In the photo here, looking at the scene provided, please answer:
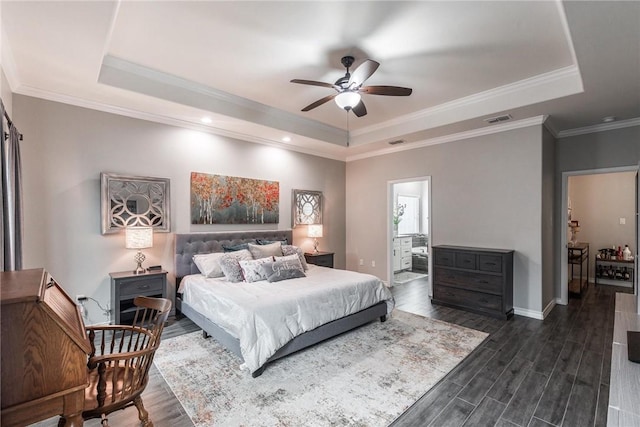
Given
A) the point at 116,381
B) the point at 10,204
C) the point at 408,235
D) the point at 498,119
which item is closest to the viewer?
the point at 116,381

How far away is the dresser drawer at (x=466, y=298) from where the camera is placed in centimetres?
425

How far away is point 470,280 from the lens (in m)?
4.50

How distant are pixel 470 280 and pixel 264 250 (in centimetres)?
317

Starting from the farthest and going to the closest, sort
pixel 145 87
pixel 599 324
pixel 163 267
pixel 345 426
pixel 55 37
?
pixel 163 267
pixel 599 324
pixel 145 87
pixel 55 37
pixel 345 426

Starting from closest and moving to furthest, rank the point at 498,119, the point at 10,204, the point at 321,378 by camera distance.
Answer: the point at 10,204, the point at 321,378, the point at 498,119

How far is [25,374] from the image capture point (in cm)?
111

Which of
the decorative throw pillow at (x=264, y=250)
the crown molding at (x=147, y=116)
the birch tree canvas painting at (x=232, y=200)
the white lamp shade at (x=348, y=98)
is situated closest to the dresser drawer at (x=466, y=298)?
the decorative throw pillow at (x=264, y=250)

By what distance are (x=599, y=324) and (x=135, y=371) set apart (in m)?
5.30

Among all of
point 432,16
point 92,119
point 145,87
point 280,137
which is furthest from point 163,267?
point 432,16

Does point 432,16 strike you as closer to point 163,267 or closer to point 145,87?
point 145,87

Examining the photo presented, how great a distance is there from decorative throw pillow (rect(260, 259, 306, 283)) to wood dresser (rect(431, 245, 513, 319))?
2.38 m

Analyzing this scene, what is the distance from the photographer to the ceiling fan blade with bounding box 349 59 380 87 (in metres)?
2.64

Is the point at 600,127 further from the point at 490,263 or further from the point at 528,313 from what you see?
the point at 528,313

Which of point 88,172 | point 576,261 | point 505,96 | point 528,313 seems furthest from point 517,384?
point 88,172
